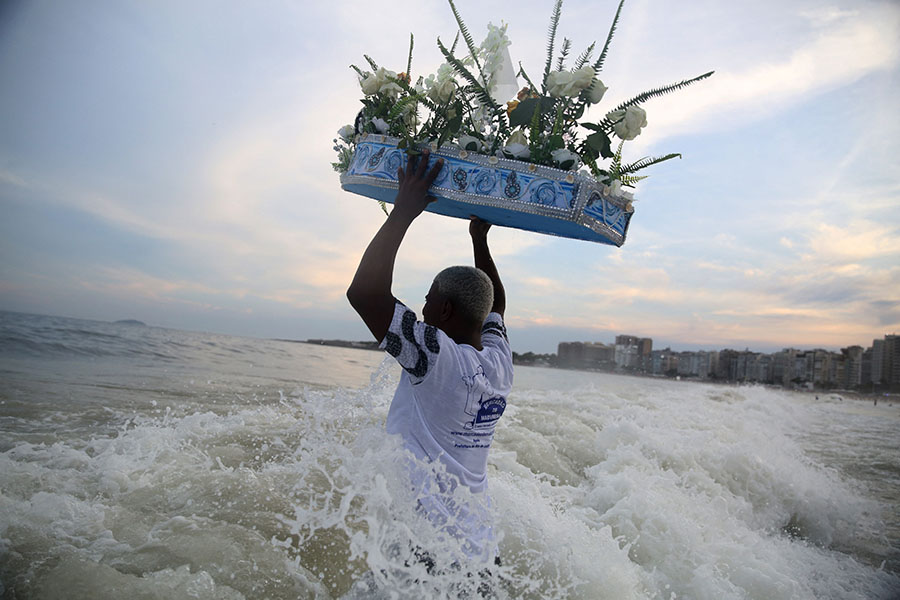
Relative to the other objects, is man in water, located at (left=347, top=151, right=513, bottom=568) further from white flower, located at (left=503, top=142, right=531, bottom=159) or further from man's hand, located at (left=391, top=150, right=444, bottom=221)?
white flower, located at (left=503, top=142, right=531, bottom=159)

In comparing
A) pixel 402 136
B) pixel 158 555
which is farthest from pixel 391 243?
pixel 158 555

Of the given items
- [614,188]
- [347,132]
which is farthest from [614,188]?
[347,132]

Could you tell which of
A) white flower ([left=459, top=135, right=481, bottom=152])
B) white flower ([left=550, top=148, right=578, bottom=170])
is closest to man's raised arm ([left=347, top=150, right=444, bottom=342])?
white flower ([left=459, top=135, right=481, bottom=152])

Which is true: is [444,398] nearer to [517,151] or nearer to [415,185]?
[415,185]

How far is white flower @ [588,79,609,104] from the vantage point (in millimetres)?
2361

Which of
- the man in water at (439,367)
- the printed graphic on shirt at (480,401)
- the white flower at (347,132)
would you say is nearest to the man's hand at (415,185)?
the man in water at (439,367)

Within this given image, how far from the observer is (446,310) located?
82.8 inches

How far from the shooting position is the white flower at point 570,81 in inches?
91.4

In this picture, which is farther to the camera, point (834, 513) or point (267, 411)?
point (267, 411)

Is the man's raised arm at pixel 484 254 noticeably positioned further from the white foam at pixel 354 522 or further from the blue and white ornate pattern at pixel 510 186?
the white foam at pixel 354 522

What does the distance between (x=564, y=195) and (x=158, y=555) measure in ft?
8.78

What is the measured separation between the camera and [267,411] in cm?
728

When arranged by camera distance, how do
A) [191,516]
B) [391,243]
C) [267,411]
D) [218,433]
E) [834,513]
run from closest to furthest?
[391,243] < [191,516] < [218,433] < [834,513] < [267,411]

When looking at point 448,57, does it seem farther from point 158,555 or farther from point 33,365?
point 33,365
